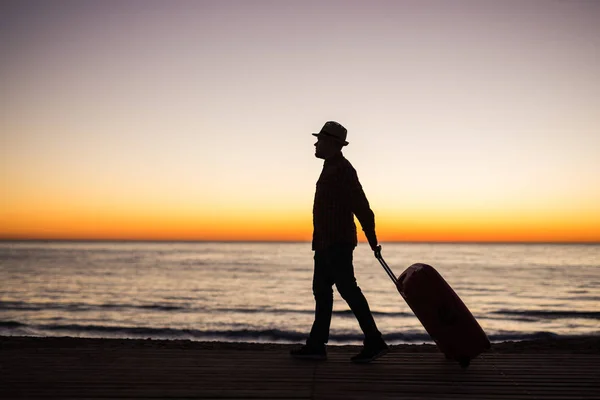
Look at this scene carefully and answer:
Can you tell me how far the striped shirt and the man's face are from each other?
6cm

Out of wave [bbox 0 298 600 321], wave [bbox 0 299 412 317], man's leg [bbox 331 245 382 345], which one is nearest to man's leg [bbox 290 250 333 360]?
man's leg [bbox 331 245 382 345]

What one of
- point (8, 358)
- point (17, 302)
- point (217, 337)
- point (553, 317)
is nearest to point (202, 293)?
point (17, 302)

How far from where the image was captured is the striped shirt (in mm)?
5133

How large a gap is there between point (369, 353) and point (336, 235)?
3.39ft

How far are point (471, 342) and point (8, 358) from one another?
154 inches

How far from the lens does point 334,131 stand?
519 centimetres

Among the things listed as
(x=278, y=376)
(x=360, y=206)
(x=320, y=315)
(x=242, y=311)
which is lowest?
(x=242, y=311)

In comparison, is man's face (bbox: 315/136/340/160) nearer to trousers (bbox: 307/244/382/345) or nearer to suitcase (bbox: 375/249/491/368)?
trousers (bbox: 307/244/382/345)

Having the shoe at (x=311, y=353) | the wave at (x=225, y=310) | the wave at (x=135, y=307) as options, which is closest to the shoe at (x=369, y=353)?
the shoe at (x=311, y=353)

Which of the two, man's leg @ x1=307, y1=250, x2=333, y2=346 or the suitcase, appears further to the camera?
man's leg @ x1=307, y1=250, x2=333, y2=346

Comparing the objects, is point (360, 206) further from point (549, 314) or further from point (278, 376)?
point (549, 314)

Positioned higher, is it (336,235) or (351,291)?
(336,235)

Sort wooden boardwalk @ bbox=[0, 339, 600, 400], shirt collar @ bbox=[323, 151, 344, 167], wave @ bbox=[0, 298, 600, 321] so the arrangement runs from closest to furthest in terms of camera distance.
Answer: wooden boardwalk @ bbox=[0, 339, 600, 400], shirt collar @ bbox=[323, 151, 344, 167], wave @ bbox=[0, 298, 600, 321]

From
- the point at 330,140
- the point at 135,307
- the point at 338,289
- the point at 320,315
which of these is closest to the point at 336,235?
the point at 338,289
